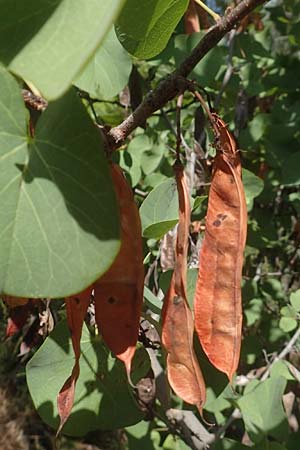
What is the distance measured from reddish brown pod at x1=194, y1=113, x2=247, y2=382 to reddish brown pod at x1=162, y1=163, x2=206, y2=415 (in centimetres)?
4

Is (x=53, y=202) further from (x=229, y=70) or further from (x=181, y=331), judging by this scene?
(x=229, y=70)

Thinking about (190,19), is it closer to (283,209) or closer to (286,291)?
(283,209)

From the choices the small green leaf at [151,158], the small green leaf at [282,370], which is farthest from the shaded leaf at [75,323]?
the small green leaf at [151,158]

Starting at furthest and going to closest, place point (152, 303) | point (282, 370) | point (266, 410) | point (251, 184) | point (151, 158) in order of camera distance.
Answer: point (151, 158) < point (282, 370) < point (251, 184) < point (266, 410) < point (152, 303)

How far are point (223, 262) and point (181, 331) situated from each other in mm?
106

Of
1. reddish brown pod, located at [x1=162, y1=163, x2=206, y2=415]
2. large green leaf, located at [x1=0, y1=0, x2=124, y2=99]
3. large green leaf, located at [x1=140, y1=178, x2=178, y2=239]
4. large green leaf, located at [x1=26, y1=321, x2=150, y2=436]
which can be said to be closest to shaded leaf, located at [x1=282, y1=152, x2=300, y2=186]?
large green leaf, located at [x1=140, y1=178, x2=178, y2=239]

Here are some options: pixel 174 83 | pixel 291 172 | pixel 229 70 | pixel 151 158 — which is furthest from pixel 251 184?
pixel 174 83

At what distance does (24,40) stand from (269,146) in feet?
4.72

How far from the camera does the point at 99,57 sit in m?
1.17

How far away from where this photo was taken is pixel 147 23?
796 millimetres

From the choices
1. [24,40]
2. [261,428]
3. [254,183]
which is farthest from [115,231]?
[254,183]

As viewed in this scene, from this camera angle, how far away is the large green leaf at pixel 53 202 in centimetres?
62

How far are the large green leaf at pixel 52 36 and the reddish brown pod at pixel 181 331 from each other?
291mm

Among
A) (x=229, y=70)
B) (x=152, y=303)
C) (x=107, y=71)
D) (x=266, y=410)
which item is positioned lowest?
(x=266, y=410)
